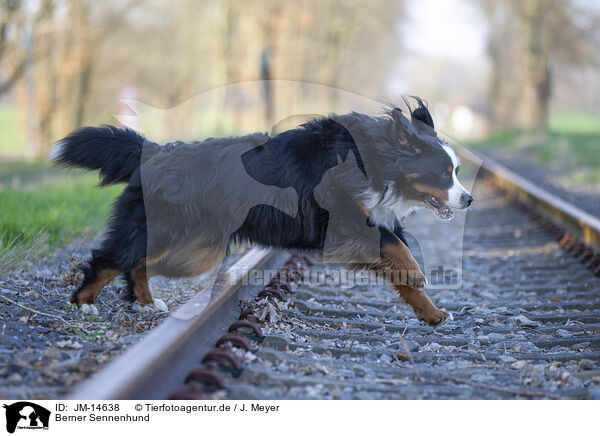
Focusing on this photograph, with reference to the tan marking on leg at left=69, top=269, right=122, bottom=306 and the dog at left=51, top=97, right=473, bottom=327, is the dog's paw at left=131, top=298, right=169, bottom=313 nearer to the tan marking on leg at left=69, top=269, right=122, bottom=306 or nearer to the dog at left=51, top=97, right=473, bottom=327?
the dog at left=51, top=97, right=473, bottom=327

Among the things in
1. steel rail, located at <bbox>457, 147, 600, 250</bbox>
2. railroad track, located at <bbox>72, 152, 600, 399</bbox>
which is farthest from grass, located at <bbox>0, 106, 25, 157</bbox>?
railroad track, located at <bbox>72, 152, 600, 399</bbox>

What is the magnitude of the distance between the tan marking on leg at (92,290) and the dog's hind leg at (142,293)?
0.15 m

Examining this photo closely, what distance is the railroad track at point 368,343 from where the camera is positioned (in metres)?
2.85

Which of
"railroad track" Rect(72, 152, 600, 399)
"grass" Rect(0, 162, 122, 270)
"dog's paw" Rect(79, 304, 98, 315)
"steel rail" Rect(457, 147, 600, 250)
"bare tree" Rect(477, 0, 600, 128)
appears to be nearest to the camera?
"railroad track" Rect(72, 152, 600, 399)

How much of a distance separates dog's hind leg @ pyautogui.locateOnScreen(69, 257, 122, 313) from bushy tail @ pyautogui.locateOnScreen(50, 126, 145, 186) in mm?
600

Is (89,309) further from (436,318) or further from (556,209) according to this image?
(556,209)

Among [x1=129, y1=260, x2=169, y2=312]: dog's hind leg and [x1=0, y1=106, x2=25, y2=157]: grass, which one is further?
[x1=0, y1=106, x2=25, y2=157]: grass

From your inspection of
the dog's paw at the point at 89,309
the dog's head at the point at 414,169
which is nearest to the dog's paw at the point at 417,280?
the dog's head at the point at 414,169

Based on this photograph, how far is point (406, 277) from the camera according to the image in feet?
13.6

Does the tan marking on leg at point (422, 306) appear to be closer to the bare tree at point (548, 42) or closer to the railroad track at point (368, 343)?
the railroad track at point (368, 343)

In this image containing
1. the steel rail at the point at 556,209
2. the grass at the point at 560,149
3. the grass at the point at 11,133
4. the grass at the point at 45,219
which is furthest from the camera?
the grass at the point at 11,133

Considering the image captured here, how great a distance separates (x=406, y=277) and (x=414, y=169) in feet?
2.43

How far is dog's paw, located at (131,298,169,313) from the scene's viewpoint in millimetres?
4203
